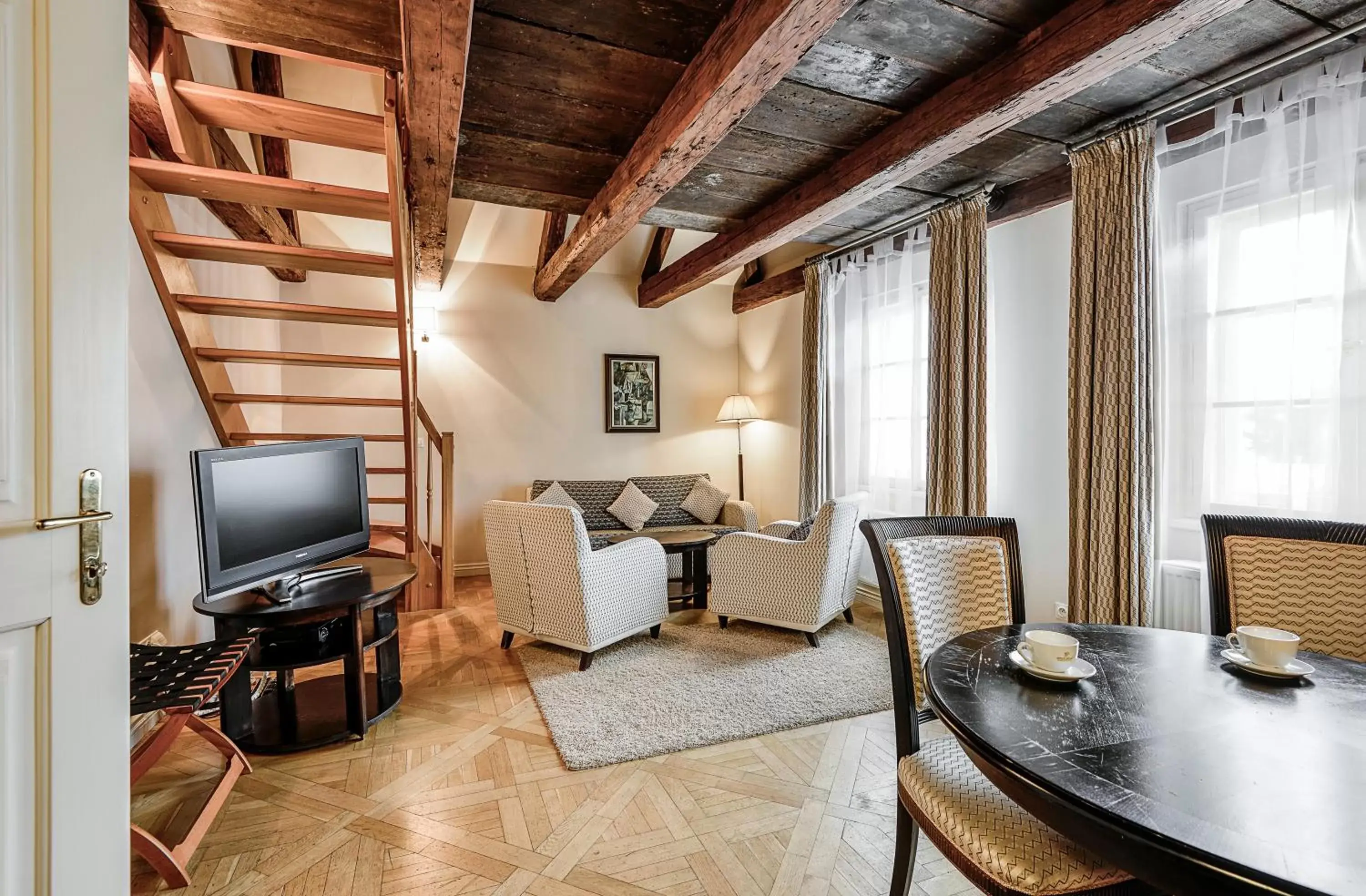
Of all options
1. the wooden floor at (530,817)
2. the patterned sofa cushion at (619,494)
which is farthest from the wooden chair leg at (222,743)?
the patterned sofa cushion at (619,494)

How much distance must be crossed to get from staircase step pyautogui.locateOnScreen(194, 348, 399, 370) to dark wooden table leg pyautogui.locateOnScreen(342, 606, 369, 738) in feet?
3.65

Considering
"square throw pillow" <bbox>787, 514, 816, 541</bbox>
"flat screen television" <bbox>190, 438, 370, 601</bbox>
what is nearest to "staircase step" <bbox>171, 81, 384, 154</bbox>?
"flat screen television" <bbox>190, 438, 370, 601</bbox>

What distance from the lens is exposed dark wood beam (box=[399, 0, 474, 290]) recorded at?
164 centimetres

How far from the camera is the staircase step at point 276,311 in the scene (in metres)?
2.45

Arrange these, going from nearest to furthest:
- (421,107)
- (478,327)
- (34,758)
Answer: (34,758) < (421,107) < (478,327)

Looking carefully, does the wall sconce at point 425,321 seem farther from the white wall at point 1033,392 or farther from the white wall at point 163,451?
the white wall at point 1033,392

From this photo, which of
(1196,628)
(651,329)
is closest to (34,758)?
(1196,628)

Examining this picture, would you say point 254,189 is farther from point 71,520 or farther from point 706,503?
point 706,503

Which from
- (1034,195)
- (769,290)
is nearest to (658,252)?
(769,290)

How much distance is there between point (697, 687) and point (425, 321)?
12.7 feet

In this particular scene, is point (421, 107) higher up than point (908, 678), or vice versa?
point (421, 107)

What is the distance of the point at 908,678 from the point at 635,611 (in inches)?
81.2

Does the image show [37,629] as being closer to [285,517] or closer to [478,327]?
[285,517]

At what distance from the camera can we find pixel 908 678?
1.45m
